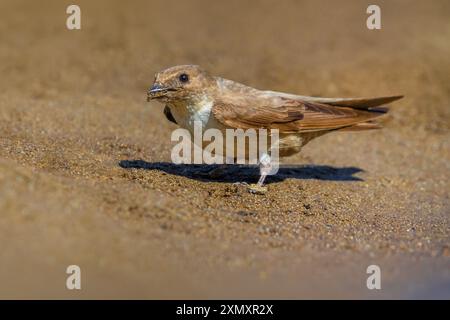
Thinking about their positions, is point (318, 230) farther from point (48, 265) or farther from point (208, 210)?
point (48, 265)

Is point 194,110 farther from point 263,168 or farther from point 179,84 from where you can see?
point 263,168

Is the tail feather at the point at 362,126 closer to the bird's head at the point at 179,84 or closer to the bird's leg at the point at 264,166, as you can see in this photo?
the bird's leg at the point at 264,166

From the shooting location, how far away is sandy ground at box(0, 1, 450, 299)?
4.16m

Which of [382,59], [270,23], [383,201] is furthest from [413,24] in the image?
[383,201]

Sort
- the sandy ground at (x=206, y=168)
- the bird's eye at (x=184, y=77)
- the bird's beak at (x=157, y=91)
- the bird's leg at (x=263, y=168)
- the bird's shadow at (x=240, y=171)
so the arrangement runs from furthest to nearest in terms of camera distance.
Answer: the bird's shadow at (x=240, y=171), the bird's leg at (x=263, y=168), the bird's eye at (x=184, y=77), the bird's beak at (x=157, y=91), the sandy ground at (x=206, y=168)

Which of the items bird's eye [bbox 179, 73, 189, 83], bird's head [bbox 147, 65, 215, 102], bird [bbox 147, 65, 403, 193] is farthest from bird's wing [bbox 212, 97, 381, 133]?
bird's eye [bbox 179, 73, 189, 83]

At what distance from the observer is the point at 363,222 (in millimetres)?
5652

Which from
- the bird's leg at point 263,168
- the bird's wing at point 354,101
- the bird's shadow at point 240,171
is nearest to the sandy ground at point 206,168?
the bird's shadow at point 240,171

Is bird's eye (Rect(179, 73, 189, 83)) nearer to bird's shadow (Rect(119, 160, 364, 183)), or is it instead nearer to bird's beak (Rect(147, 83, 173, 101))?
bird's beak (Rect(147, 83, 173, 101))

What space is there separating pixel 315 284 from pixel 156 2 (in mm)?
9337

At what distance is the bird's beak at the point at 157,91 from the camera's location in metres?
5.72

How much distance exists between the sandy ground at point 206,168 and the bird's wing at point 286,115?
61cm

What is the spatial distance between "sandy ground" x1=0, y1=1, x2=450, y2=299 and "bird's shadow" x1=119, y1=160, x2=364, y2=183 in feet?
0.12

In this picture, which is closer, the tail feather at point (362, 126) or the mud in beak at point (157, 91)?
the mud in beak at point (157, 91)
